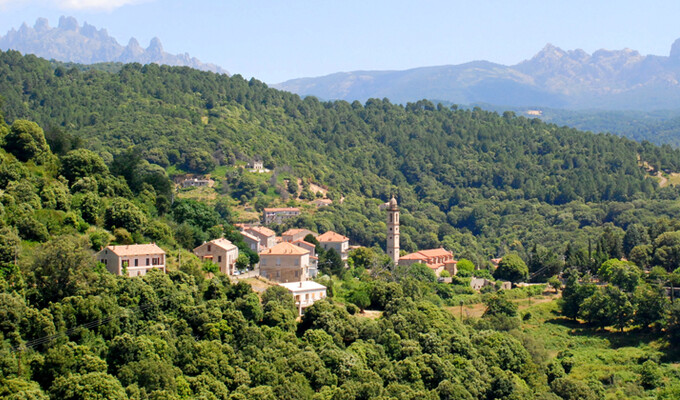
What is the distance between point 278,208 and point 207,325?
200 feet

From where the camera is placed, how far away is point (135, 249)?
138 feet

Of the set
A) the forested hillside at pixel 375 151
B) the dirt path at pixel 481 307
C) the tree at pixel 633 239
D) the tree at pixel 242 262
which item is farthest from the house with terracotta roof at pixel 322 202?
the tree at pixel 242 262

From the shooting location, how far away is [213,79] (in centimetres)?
14138

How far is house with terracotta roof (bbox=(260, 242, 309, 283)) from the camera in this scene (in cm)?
4994

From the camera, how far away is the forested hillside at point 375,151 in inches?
4171

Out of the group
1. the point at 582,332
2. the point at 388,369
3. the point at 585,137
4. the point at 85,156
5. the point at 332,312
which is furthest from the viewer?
the point at 585,137

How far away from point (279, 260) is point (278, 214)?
45223 millimetres

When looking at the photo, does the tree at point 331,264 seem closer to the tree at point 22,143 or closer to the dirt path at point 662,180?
the tree at point 22,143

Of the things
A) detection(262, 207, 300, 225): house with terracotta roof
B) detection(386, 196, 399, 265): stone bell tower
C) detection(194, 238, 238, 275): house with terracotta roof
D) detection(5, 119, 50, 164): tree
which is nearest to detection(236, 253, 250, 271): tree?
detection(194, 238, 238, 275): house with terracotta roof

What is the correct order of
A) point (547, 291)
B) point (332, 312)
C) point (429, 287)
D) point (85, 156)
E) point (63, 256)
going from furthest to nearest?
point (547, 291) → point (429, 287) → point (85, 156) → point (332, 312) → point (63, 256)

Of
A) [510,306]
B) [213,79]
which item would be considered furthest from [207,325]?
[213,79]

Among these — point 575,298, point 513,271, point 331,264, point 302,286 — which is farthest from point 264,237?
point 575,298

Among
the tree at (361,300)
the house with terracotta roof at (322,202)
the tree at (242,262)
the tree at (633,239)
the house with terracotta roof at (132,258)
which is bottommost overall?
the house with terracotta roof at (322,202)

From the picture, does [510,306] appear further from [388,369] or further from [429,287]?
[388,369]
